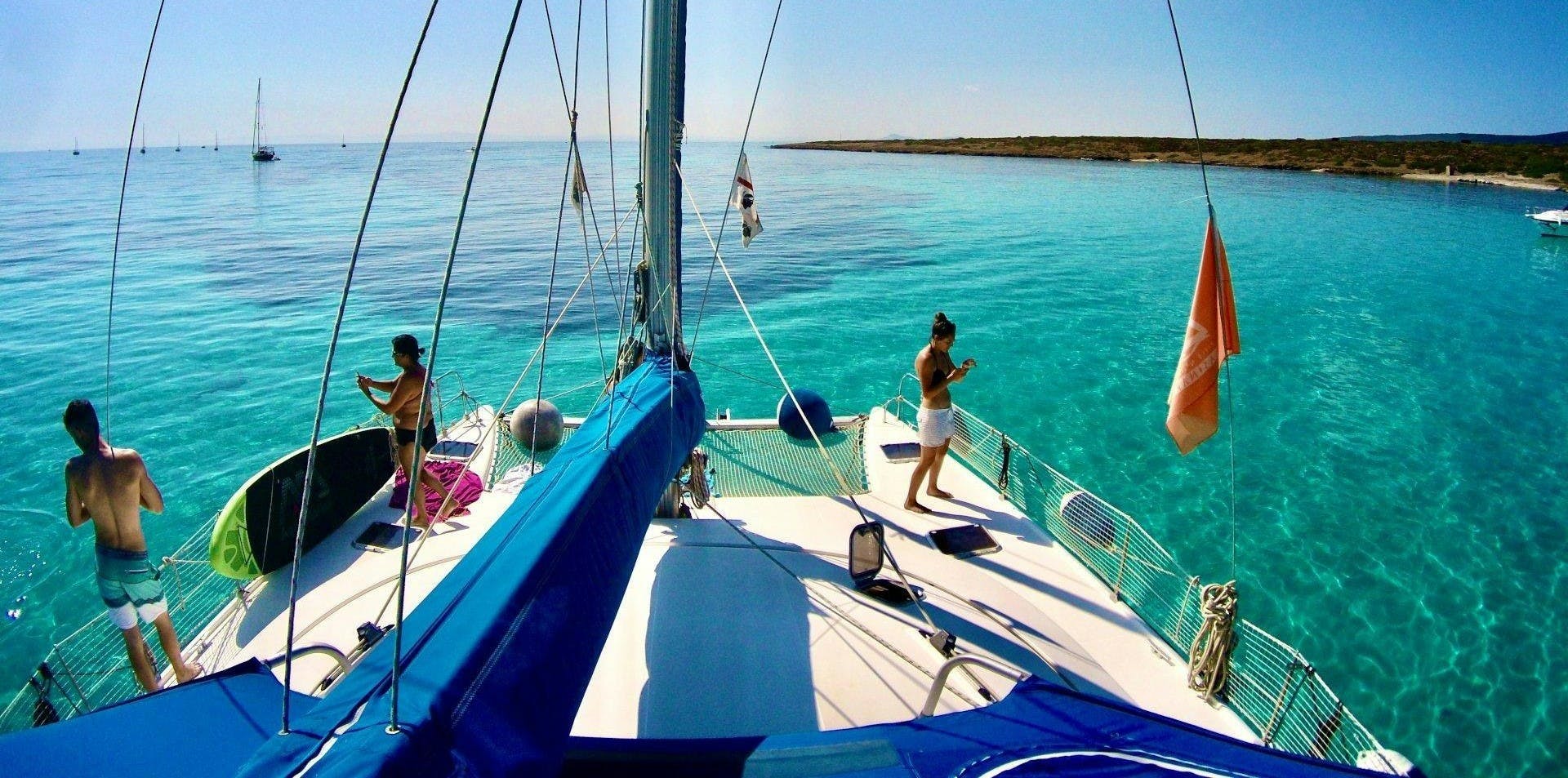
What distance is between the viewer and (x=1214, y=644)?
4402 mm

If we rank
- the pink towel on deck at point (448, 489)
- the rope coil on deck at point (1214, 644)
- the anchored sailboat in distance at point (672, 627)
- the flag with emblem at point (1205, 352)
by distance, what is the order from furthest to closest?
the pink towel on deck at point (448, 489)
the rope coil on deck at point (1214, 644)
the flag with emblem at point (1205, 352)
the anchored sailboat in distance at point (672, 627)

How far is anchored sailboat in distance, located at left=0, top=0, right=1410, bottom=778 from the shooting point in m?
2.17

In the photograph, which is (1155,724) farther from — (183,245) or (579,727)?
(183,245)

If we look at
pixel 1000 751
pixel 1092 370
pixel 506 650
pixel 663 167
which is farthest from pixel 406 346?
pixel 1092 370

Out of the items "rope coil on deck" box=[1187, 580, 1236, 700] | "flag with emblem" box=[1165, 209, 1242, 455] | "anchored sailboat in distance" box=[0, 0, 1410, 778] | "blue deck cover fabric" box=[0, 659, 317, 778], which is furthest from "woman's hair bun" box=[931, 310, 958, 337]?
"blue deck cover fabric" box=[0, 659, 317, 778]

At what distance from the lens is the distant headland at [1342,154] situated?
2419 inches

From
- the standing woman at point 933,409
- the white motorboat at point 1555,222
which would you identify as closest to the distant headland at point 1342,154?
the white motorboat at point 1555,222

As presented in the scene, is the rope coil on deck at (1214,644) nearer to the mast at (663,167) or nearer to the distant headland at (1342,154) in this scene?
the mast at (663,167)

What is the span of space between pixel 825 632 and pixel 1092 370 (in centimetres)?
1166

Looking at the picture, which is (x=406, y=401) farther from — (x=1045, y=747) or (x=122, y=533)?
(x=1045, y=747)

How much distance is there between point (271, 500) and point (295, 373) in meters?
9.81

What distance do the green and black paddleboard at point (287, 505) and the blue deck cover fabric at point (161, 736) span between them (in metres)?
3.13

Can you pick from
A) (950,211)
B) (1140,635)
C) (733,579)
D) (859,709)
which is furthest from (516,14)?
(950,211)

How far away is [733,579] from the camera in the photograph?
502cm
